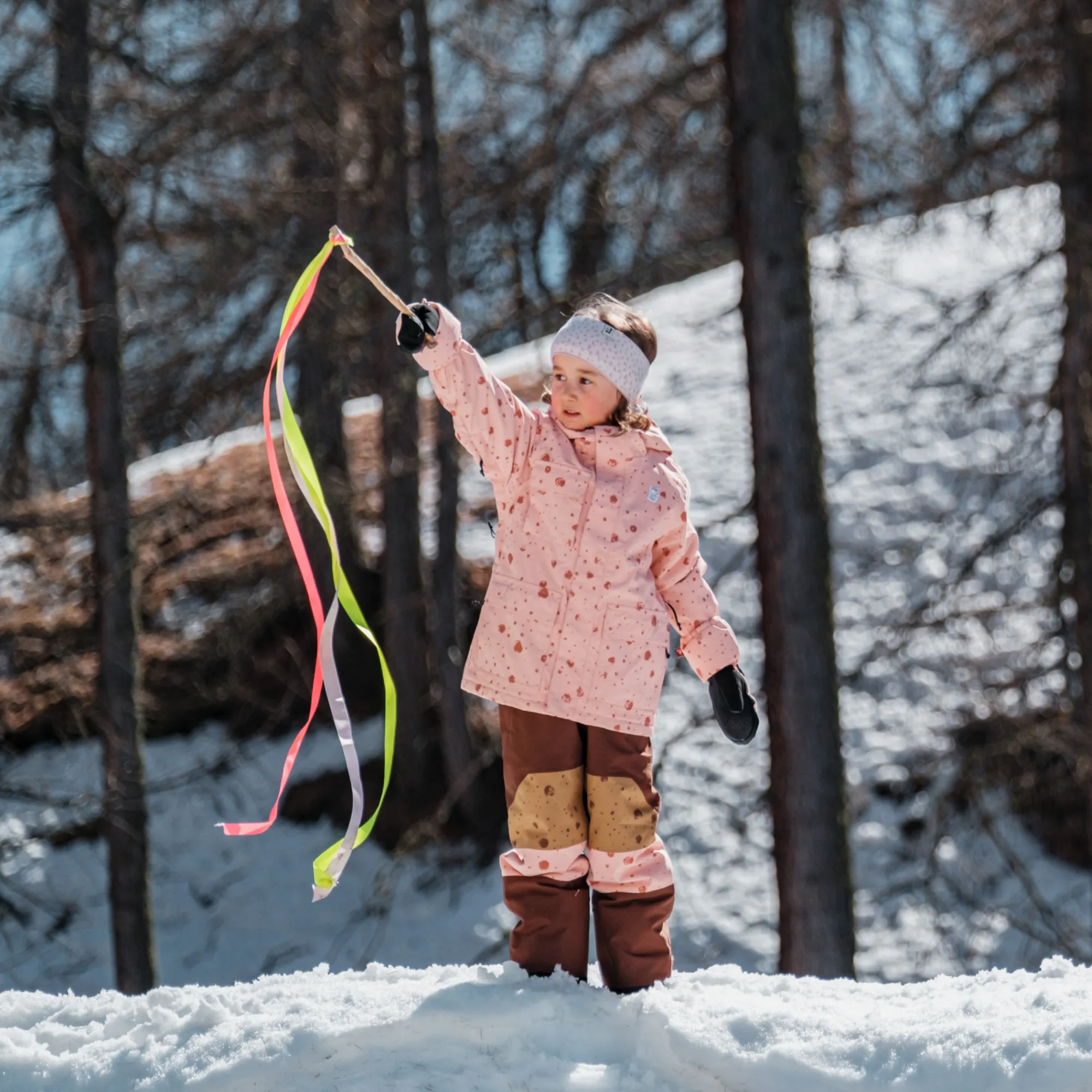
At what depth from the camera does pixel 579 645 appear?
3783 mm

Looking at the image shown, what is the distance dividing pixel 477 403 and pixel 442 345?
20 centimetres

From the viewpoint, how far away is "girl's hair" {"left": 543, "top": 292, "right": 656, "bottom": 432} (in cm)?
386

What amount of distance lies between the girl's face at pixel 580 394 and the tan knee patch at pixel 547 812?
0.98 metres

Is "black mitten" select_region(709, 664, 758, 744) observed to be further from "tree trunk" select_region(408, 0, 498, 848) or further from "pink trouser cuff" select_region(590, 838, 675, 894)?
"tree trunk" select_region(408, 0, 498, 848)

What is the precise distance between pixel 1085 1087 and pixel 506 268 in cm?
959

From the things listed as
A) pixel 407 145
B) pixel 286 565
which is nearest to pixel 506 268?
pixel 407 145

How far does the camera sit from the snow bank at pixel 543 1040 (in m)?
3.17

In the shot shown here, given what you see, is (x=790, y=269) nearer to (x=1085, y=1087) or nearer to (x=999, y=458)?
(x=999, y=458)

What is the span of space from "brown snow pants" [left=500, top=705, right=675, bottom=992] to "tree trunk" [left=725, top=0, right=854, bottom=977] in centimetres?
290

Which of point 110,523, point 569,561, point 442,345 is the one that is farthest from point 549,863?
point 110,523

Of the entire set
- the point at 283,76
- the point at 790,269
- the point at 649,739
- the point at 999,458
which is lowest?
the point at 649,739

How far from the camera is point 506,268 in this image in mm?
11859

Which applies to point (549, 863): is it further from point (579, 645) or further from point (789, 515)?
point (789, 515)

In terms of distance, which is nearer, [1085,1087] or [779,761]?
[1085,1087]
